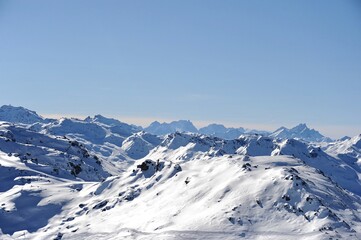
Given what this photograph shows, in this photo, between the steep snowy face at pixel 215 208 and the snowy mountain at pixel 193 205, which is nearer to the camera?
the steep snowy face at pixel 215 208

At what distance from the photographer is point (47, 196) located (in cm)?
11994

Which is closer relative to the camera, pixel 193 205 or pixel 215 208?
pixel 215 208

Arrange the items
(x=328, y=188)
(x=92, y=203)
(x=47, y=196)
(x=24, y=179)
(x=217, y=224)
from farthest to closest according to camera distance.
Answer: (x=24, y=179)
(x=47, y=196)
(x=92, y=203)
(x=328, y=188)
(x=217, y=224)

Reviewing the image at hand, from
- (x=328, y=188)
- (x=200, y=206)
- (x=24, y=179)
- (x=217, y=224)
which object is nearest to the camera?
(x=217, y=224)

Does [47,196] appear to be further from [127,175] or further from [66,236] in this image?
[66,236]

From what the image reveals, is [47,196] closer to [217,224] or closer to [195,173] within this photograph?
[195,173]

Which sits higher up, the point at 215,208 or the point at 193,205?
the point at 193,205

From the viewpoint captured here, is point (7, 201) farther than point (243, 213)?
Yes

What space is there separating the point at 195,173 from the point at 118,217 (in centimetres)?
2734

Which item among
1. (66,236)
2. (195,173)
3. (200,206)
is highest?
(195,173)

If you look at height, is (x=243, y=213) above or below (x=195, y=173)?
below

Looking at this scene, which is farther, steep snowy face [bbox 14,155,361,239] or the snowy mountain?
the snowy mountain

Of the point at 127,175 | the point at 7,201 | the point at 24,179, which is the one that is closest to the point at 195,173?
the point at 127,175

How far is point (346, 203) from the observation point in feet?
291
